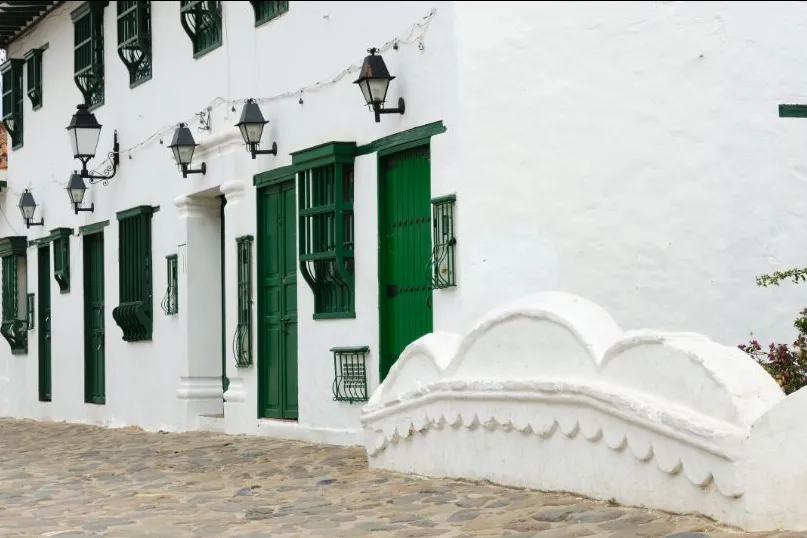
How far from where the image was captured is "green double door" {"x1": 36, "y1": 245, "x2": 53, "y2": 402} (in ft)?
64.3

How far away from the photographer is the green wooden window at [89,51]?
1714 centimetres

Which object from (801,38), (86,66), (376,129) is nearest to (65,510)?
(376,129)

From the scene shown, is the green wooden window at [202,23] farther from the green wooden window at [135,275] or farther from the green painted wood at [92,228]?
the green painted wood at [92,228]

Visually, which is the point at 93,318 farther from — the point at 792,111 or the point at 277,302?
the point at 792,111

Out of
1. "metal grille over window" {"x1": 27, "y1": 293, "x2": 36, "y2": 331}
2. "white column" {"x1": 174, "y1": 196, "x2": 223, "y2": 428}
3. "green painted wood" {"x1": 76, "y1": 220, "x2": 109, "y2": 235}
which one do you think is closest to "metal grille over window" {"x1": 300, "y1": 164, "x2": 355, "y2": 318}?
"white column" {"x1": 174, "y1": 196, "x2": 223, "y2": 428}

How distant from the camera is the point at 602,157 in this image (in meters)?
9.71

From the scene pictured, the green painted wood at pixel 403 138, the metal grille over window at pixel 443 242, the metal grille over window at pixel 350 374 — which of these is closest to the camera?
the metal grille over window at pixel 443 242

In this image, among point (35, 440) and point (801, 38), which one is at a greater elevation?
point (801, 38)

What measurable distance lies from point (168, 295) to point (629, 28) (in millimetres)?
6908

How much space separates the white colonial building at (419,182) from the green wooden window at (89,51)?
133 cm

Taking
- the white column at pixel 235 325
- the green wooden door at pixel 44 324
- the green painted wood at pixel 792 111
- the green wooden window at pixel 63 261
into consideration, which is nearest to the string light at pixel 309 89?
the white column at pixel 235 325

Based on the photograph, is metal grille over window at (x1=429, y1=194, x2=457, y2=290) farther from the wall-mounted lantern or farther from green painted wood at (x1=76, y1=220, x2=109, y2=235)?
green painted wood at (x1=76, y1=220, x2=109, y2=235)

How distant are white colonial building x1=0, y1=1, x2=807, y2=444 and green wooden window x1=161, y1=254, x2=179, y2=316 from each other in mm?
29

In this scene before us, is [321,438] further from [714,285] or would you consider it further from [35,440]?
[35,440]
